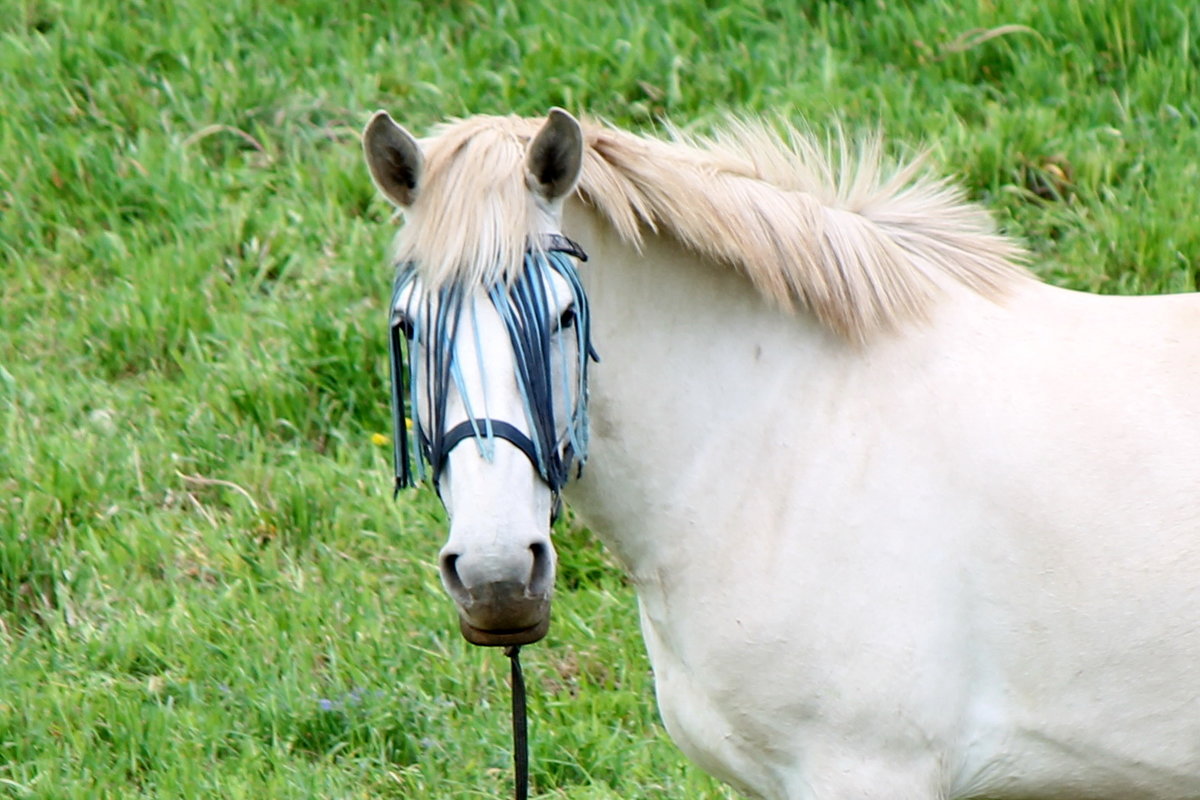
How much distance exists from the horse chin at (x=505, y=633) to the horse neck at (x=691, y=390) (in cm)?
39

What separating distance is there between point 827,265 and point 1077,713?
0.85 m

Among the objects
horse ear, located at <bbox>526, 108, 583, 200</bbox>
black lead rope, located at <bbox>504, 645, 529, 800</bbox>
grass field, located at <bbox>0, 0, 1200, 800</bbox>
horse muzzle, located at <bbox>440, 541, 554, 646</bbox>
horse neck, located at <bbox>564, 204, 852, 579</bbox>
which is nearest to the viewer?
horse muzzle, located at <bbox>440, 541, 554, 646</bbox>

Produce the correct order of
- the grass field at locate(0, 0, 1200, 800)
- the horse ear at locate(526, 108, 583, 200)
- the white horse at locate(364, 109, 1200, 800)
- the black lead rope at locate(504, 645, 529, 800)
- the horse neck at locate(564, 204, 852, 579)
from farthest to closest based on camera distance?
the grass field at locate(0, 0, 1200, 800) < the black lead rope at locate(504, 645, 529, 800) < the horse neck at locate(564, 204, 852, 579) < the white horse at locate(364, 109, 1200, 800) < the horse ear at locate(526, 108, 583, 200)

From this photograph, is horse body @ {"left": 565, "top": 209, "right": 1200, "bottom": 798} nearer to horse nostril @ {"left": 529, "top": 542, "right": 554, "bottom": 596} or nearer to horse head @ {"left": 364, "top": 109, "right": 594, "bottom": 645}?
horse head @ {"left": 364, "top": 109, "right": 594, "bottom": 645}

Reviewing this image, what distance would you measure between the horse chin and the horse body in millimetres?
379

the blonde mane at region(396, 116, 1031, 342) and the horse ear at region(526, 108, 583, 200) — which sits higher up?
the horse ear at region(526, 108, 583, 200)

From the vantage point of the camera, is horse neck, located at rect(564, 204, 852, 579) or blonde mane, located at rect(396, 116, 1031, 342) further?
horse neck, located at rect(564, 204, 852, 579)

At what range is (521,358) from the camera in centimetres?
209

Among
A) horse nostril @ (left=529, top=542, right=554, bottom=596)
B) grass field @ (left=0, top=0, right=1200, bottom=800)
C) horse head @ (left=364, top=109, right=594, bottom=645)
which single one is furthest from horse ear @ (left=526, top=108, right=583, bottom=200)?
grass field @ (left=0, top=0, right=1200, bottom=800)

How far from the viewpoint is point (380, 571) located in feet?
13.0

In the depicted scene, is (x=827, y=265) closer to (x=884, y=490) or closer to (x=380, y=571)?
(x=884, y=490)


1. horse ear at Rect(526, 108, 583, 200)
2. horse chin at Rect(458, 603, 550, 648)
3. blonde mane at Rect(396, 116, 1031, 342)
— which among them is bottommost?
horse chin at Rect(458, 603, 550, 648)

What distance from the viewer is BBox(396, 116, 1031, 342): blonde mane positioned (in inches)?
84.2

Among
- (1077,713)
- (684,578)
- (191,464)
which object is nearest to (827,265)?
(684,578)
